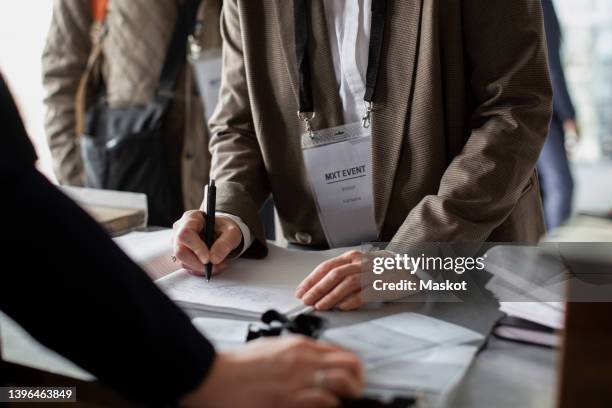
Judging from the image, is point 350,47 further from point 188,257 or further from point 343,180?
point 188,257

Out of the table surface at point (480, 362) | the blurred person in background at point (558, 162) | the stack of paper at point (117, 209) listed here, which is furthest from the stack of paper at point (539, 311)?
the blurred person in background at point (558, 162)

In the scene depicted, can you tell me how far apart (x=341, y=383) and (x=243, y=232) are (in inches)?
25.6

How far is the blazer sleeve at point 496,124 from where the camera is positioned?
1.26m

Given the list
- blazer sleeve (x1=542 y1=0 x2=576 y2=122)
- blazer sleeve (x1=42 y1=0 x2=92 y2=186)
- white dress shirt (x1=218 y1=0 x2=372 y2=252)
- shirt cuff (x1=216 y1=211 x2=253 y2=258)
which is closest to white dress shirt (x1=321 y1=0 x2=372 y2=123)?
Answer: white dress shirt (x1=218 y1=0 x2=372 y2=252)

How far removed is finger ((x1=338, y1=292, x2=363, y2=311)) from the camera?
1.06 m

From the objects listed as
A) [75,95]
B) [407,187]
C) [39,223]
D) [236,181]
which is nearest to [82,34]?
[75,95]

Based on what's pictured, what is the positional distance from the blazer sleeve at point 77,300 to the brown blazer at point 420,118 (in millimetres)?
635

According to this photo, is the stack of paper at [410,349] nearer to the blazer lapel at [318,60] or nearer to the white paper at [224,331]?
the white paper at [224,331]

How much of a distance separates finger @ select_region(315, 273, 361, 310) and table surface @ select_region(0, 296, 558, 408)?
0.02m

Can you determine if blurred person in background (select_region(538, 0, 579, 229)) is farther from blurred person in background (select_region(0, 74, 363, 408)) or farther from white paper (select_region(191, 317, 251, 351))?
blurred person in background (select_region(0, 74, 363, 408))

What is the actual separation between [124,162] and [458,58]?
5.26ft

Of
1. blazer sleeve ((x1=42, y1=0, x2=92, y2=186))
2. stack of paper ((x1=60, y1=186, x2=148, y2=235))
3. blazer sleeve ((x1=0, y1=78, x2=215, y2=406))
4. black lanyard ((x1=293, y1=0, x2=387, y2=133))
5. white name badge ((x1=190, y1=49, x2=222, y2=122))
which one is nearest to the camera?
blazer sleeve ((x1=0, y1=78, x2=215, y2=406))

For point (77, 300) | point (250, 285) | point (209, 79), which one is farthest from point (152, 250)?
point (209, 79)

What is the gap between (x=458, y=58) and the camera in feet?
4.36
